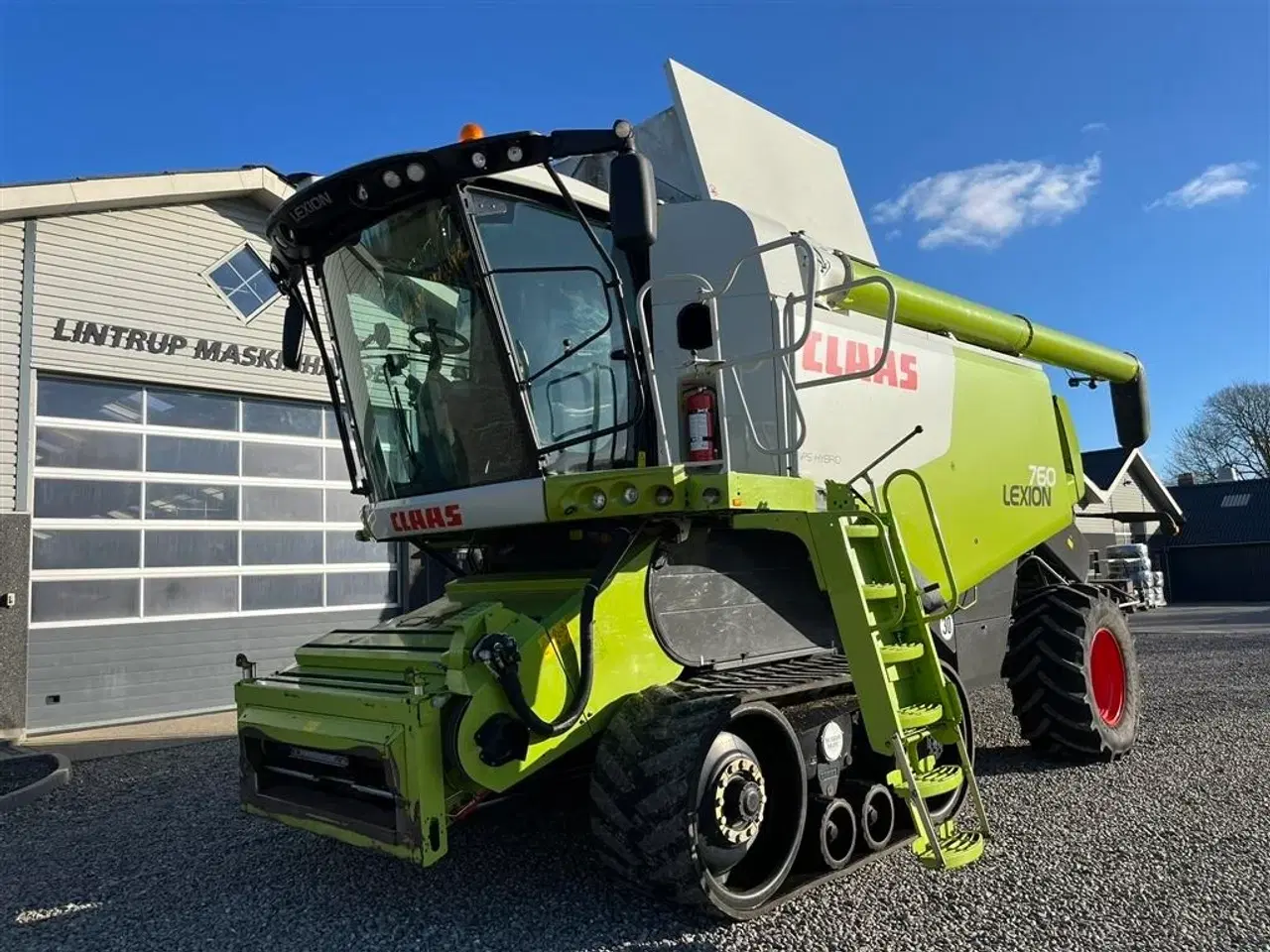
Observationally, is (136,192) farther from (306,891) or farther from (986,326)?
(986,326)

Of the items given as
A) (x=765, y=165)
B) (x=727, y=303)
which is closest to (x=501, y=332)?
(x=727, y=303)

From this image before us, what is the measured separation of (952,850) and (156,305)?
361 inches

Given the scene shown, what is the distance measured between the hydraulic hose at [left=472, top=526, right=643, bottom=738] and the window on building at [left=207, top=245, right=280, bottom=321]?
7.88 meters

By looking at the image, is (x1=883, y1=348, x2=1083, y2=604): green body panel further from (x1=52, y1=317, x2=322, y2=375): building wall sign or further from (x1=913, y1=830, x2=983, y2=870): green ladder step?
(x1=52, y1=317, x2=322, y2=375): building wall sign

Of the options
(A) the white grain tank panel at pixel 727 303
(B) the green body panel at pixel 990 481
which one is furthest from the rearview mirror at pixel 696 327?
(B) the green body panel at pixel 990 481

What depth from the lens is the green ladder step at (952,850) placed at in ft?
12.3

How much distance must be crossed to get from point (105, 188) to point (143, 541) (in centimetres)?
352

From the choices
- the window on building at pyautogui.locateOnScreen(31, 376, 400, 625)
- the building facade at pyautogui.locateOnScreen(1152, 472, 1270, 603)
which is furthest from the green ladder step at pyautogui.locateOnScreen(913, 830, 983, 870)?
the building facade at pyautogui.locateOnScreen(1152, 472, 1270, 603)

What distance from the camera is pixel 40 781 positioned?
643 cm

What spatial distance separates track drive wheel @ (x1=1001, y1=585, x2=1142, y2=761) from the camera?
20.0 ft

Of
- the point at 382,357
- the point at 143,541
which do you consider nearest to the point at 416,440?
the point at 382,357

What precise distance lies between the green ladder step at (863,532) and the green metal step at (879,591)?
0.22 meters

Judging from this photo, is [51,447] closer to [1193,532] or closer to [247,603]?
[247,603]

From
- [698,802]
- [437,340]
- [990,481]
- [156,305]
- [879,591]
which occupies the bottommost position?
[698,802]
